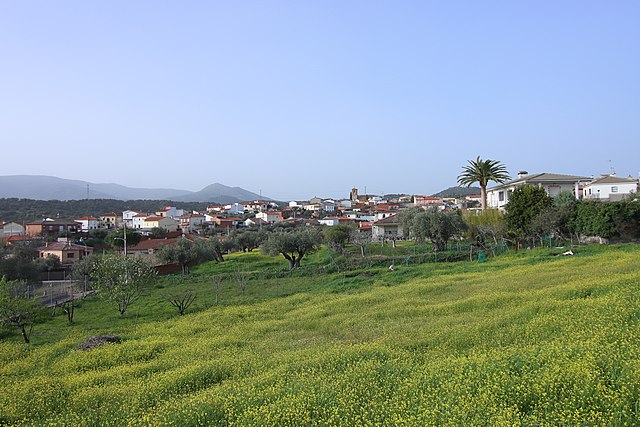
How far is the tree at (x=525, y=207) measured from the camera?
42.3 metres

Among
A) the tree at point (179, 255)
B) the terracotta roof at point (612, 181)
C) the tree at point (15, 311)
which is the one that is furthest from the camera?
the terracotta roof at point (612, 181)

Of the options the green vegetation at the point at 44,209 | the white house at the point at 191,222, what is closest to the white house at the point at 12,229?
the green vegetation at the point at 44,209

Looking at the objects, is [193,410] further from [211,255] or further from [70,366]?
[211,255]

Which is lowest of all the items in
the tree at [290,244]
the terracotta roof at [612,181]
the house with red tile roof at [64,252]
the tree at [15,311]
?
the house with red tile roof at [64,252]

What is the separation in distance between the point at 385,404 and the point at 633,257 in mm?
23546

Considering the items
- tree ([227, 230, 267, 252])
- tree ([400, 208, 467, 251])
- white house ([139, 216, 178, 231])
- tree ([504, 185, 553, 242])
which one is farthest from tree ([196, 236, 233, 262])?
white house ([139, 216, 178, 231])

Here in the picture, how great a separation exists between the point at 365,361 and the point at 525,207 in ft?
120

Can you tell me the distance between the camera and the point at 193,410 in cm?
891

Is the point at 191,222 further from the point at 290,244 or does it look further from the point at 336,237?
the point at 290,244

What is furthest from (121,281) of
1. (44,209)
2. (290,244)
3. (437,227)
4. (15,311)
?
(44,209)

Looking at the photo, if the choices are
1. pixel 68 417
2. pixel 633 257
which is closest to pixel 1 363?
pixel 68 417

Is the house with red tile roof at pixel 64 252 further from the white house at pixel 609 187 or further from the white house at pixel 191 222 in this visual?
the white house at pixel 609 187

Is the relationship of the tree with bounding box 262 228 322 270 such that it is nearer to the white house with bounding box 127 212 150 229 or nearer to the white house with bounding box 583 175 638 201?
the white house with bounding box 583 175 638 201

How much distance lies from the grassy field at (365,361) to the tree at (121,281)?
1.69m
